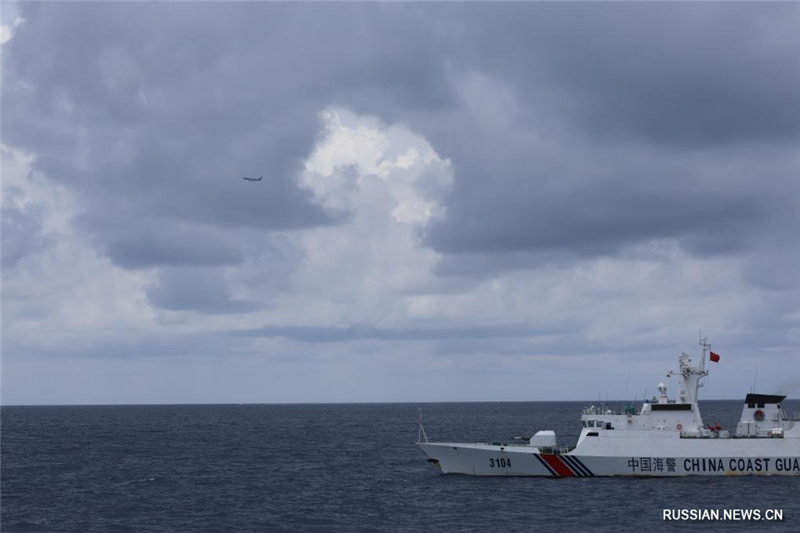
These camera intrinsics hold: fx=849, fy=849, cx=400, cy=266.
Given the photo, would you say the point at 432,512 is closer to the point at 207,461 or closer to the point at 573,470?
the point at 573,470

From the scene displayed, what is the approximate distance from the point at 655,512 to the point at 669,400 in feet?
39.2

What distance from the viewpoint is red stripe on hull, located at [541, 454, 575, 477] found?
55.9m

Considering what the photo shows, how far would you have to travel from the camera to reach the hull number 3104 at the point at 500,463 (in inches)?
2224

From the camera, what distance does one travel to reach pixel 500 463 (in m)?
56.8

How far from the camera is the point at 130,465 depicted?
75.9 meters

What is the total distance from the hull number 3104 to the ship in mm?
71

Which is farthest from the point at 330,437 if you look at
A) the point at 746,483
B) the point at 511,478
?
the point at 746,483

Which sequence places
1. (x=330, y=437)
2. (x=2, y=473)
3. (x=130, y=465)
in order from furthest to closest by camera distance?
(x=330, y=437)
(x=130, y=465)
(x=2, y=473)

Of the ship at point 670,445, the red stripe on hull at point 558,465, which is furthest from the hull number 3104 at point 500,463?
the red stripe on hull at point 558,465

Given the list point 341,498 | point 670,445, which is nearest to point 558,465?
point 670,445

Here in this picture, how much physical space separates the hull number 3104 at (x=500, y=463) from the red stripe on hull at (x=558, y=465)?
242 centimetres

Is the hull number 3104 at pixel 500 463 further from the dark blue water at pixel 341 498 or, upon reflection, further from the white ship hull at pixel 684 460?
the dark blue water at pixel 341 498

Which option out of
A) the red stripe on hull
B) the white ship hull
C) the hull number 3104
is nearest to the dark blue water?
the red stripe on hull

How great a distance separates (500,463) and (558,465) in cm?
382
